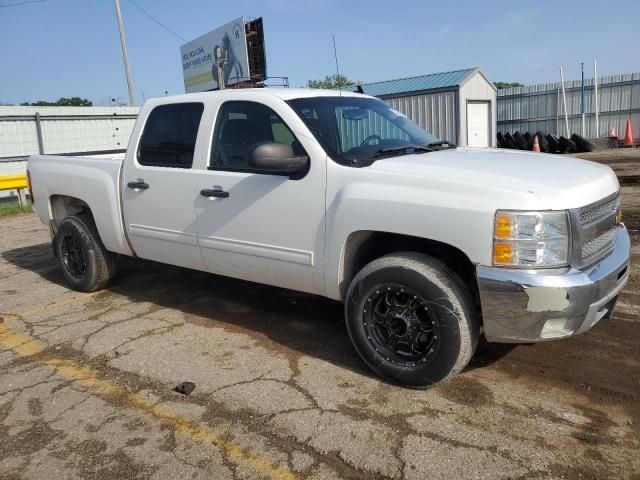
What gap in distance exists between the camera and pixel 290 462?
9.23 ft

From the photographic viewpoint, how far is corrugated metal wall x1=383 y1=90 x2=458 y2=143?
19.5 meters

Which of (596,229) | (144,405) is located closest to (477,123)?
(596,229)

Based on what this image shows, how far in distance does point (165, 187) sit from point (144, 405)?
1.93m

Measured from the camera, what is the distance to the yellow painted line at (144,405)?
9.23ft

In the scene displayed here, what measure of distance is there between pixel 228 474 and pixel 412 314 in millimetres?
1411

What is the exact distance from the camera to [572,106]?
2289cm

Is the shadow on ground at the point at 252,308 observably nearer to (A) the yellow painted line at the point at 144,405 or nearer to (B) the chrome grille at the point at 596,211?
(A) the yellow painted line at the point at 144,405

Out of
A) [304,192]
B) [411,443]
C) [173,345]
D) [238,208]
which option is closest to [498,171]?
[304,192]

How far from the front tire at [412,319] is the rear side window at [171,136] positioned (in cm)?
201

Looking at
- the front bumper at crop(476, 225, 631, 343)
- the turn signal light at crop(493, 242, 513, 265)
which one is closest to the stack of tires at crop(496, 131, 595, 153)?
the front bumper at crop(476, 225, 631, 343)

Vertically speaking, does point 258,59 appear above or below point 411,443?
above

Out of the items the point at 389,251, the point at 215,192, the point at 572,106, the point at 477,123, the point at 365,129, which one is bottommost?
the point at 389,251

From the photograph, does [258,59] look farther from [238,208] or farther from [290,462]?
[290,462]

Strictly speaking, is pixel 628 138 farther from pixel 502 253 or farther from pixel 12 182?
pixel 502 253
